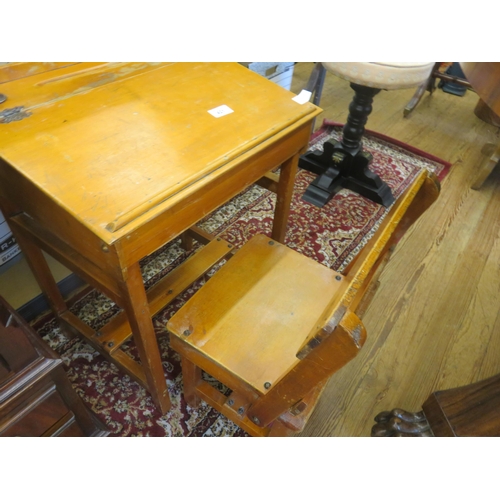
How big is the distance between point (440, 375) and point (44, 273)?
150cm

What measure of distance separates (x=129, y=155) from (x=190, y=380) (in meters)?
0.68

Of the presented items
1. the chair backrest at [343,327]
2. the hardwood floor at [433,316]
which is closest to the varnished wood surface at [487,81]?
the chair backrest at [343,327]

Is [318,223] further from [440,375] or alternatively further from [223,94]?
[223,94]

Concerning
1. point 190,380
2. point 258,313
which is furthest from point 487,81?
point 190,380

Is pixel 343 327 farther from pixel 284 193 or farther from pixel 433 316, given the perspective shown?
pixel 433 316

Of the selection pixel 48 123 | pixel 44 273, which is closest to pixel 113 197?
pixel 48 123

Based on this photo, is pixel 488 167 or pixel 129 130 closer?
pixel 129 130

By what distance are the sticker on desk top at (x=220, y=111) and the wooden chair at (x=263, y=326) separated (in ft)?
1.27

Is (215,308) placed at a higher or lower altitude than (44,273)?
higher

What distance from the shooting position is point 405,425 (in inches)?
42.3

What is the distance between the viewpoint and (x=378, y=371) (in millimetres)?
1412

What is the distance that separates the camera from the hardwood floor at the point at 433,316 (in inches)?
52.6

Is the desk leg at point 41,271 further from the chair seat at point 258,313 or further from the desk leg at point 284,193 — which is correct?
the desk leg at point 284,193

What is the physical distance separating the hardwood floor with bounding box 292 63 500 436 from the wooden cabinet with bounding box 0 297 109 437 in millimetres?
813
